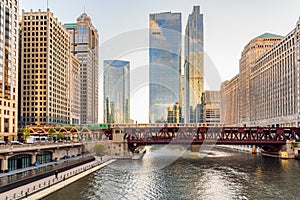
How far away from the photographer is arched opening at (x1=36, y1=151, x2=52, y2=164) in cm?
7988

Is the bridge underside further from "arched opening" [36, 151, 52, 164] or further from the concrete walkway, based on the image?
the concrete walkway

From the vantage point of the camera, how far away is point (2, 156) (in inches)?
2437

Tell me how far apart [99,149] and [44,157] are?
32.2m

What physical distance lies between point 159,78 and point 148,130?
168ft

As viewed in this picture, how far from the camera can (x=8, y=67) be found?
12244cm

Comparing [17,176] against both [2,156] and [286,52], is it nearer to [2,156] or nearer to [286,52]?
[2,156]

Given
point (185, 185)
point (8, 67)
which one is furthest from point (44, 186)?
point (8, 67)

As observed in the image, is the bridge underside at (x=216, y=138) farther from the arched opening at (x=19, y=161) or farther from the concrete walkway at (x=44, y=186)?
the arched opening at (x=19, y=161)

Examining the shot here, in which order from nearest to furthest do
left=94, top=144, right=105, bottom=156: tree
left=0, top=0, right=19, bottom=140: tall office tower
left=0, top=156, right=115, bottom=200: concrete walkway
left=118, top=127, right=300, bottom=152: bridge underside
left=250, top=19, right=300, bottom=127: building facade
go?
left=0, top=156, right=115, bottom=200: concrete walkway, left=94, top=144, right=105, bottom=156: tree, left=118, top=127, right=300, bottom=152: bridge underside, left=0, top=0, right=19, bottom=140: tall office tower, left=250, top=19, right=300, bottom=127: building facade

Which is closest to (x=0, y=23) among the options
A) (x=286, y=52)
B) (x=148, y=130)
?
(x=148, y=130)

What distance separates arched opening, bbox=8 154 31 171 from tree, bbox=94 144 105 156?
39.5m

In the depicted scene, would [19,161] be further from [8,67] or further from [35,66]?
[35,66]

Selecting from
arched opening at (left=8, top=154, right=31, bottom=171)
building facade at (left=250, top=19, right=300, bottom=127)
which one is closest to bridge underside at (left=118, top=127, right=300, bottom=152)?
building facade at (left=250, top=19, right=300, bottom=127)

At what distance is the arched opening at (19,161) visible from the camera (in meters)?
66.7
